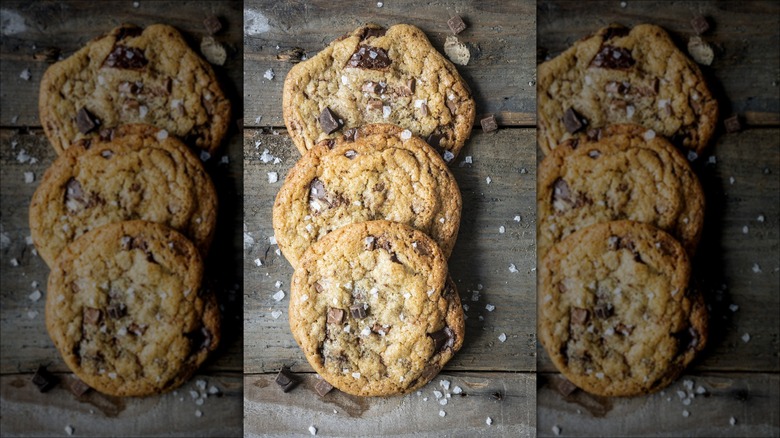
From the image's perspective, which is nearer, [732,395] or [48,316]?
[48,316]

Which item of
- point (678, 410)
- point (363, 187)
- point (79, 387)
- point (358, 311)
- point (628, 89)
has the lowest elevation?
point (678, 410)

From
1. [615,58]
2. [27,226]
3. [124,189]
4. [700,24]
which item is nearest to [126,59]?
[124,189]

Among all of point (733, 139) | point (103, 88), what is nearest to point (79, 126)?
point (103, 88)

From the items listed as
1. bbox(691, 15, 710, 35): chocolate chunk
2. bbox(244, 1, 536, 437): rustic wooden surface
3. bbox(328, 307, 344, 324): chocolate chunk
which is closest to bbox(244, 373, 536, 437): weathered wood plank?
bbox(244, 1, 536, 437): rustic wooden surface

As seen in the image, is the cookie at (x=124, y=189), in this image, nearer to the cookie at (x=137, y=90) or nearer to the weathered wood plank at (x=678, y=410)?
the cookie at (x=137, y=90)

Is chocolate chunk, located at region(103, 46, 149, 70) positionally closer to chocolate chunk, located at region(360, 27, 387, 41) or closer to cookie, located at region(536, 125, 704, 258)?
chocolate chunk, located at region(360, 27, 387, 41)

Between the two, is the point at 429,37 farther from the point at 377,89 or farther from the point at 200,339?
the point at 200,339

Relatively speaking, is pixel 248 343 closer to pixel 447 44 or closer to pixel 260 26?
pixel 260 26
